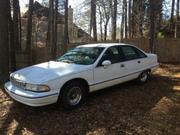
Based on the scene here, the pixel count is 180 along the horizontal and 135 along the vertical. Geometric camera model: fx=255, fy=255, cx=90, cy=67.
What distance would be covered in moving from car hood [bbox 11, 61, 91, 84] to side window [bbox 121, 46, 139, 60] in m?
1.80

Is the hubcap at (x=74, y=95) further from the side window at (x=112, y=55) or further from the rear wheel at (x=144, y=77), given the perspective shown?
the rear wheel at (x=144, y=77)

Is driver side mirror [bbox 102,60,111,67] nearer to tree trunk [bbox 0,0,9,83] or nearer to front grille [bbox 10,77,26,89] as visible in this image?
front grille [bbox 10,77,26,89]

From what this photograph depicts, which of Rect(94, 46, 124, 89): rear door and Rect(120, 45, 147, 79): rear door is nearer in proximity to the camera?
Rect(94, 46, 124, 89): rear door

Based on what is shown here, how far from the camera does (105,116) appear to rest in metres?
5.91

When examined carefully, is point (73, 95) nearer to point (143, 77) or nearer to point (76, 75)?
point (76, 75)

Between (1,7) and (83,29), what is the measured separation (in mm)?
29319

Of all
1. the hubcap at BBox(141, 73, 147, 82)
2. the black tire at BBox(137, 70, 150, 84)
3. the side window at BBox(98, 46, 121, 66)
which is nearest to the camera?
the side window at BBox(98, 46, 121, 66)

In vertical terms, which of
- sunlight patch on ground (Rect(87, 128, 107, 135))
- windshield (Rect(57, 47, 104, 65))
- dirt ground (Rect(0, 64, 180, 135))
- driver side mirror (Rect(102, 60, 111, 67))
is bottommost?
sunlight patch on ground (Rect(87, 128, 107, 135))

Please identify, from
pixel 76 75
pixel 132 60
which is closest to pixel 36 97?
pixel 76 75

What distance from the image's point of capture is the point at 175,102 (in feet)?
22.1

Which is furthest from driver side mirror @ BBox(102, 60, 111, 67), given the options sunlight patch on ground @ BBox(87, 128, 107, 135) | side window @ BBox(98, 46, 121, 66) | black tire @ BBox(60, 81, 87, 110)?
sunlight patch on ground @ BBox(87, 128, 107, 135)

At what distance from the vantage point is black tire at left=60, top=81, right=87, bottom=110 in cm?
597

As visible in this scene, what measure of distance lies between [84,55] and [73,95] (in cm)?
151

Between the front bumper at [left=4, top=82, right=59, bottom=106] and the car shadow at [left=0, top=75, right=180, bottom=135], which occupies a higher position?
the front bumper at [left=4, top=82, right=59, bottom=106]
